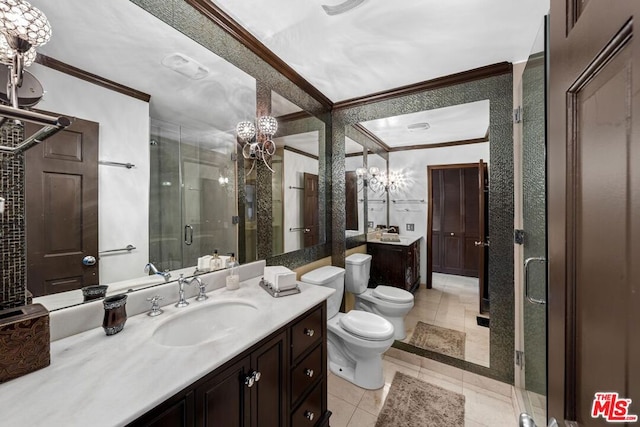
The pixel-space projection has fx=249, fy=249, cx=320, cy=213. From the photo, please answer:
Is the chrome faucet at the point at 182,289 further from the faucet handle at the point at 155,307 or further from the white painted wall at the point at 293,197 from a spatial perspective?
the white painted wall at the point at 293,197

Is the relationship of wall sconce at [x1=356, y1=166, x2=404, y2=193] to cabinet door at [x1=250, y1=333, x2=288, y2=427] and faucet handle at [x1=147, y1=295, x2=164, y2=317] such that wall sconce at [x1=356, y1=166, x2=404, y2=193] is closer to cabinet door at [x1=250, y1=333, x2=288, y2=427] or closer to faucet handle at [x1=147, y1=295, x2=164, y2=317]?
cabinet door at [x1=250, y1=333, x2=288, y2=427]

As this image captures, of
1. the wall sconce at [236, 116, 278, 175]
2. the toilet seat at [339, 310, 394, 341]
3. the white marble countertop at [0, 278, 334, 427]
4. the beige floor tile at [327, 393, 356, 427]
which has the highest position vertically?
the wall sconce at [236, 116, 278, 175]

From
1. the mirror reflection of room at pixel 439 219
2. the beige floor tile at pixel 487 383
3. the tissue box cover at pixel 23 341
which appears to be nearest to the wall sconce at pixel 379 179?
the mirror reflection of room at pixel 439 219

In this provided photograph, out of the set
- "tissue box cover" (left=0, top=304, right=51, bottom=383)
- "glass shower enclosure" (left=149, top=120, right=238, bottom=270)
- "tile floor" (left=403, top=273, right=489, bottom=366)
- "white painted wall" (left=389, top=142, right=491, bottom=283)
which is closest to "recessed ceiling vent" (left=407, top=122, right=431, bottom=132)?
"white painted wall" (left=389, top=142, right=491, bottom=283)

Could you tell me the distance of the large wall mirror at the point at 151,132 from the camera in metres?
0.97

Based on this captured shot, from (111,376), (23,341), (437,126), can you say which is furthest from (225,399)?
(437,126)

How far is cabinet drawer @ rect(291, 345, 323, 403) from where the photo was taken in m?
1.21

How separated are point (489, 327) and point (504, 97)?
69.4 inches

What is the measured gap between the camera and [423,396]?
182 cm

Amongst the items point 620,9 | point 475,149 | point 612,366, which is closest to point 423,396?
point 612,366

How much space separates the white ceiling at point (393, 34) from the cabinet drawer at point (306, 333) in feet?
5.52

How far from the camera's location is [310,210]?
7.67ft

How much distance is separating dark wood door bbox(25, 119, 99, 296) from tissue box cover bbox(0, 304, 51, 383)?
0.19 metres

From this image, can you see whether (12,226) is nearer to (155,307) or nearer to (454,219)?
(155,307)
